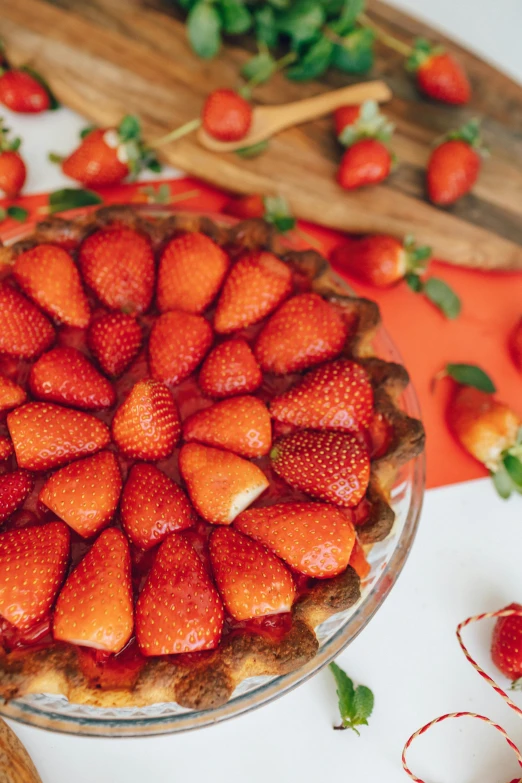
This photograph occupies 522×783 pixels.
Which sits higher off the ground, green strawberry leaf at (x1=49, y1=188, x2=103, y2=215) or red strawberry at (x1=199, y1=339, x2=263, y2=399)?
red strawberry at (x1=199, y1=339, x2=263, y2=399)

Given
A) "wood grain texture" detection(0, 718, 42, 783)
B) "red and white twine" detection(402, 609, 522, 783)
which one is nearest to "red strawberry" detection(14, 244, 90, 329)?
"wood grain texture" detection(0, 718, 42, 783)

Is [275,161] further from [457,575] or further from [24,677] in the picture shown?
[24,677]

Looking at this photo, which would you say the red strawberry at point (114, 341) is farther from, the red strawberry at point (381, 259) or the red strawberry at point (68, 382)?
the red strawberry at point (381, 259)

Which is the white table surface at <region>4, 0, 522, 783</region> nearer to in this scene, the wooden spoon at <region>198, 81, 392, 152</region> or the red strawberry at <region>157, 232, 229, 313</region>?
the red strawberry at <region>157, 232, 229, 313</region>

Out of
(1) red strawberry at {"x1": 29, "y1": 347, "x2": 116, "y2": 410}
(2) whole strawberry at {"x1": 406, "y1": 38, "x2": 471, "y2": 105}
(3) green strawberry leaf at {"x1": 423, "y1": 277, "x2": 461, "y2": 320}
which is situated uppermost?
(2) whole strawberry at {"x1": 406, "y1": 38, "x2": 471, "y2": 105}

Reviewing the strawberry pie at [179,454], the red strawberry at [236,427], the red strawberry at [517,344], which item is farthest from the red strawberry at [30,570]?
the red strawberry at [517,344]
